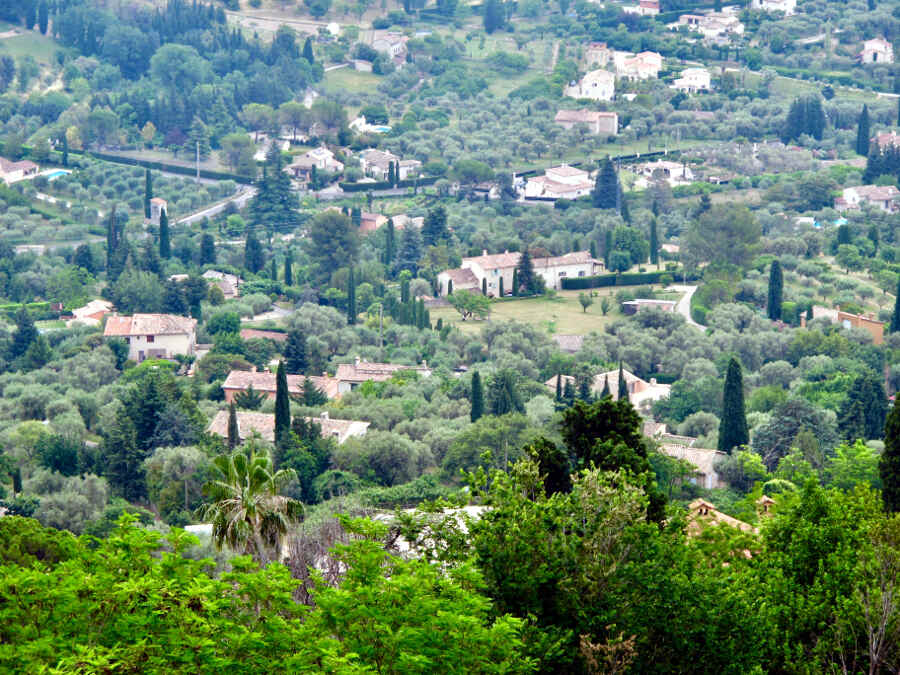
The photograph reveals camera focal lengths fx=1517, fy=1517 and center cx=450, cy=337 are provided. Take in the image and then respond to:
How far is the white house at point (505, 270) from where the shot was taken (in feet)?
227

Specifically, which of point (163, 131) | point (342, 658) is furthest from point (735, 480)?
point (163, 131)

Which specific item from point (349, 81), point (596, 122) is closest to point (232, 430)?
point (596, 122)

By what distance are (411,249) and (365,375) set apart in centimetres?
1922

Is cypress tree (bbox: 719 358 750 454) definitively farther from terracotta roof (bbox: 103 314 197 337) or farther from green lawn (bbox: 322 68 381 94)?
green lawn (bbox: 322 68 381 94)

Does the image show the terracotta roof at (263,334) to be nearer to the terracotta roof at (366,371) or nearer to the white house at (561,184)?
the terracotta roof at (366,371)

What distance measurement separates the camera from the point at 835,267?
69.8 meters

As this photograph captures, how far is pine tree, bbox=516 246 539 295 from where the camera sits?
68750 millimetres

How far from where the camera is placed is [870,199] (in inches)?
3108

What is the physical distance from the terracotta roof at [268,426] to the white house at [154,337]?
1240 cm

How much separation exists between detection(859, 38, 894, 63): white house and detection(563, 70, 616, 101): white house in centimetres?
1881

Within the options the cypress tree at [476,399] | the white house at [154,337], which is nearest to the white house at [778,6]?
the white house at [154,337]

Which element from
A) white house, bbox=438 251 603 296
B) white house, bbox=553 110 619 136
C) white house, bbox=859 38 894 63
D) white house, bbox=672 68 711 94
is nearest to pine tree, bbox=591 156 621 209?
white house, bbox=438 251 603 296

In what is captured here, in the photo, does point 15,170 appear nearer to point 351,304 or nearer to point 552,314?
point 351,304

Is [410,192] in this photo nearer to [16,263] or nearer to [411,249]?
[411,249]
